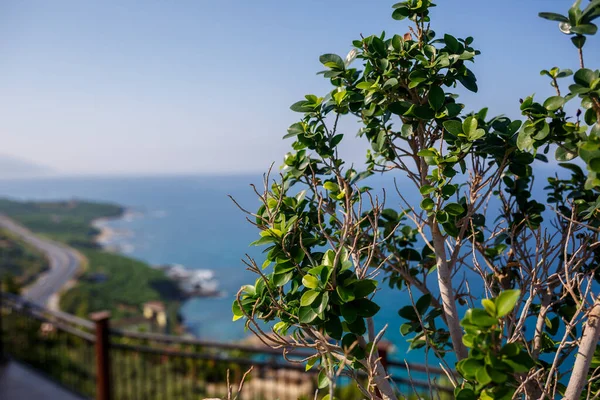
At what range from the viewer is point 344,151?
0.92 metres

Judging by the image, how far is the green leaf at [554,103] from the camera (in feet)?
2.06

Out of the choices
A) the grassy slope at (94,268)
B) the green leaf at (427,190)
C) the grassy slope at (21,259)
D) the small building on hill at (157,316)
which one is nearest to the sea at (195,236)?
the grassy slope at (94,268)

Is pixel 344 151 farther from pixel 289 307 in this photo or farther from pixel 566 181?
pixel 566 181

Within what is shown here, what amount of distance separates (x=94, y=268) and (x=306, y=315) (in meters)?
39.3

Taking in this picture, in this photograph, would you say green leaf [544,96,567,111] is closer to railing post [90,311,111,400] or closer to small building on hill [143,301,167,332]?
railing post [90,311,111,400]

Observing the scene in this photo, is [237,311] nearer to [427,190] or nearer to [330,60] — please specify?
[427,190]

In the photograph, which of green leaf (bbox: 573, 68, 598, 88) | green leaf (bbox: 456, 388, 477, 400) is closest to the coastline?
green leaf (bbox: 456, 388, 477, 400)

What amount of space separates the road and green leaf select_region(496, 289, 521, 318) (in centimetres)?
3021

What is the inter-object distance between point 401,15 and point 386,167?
305mm

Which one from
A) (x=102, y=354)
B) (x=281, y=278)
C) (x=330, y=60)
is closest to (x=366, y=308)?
(x=281, y=278)

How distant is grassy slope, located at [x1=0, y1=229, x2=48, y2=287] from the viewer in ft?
103

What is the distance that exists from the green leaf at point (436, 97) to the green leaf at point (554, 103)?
0.16 m

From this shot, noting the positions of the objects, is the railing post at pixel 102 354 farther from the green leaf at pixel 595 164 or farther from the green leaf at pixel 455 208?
the green leaf at pixel 595 164

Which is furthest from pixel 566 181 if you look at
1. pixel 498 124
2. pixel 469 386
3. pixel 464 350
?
pixel 469 386
